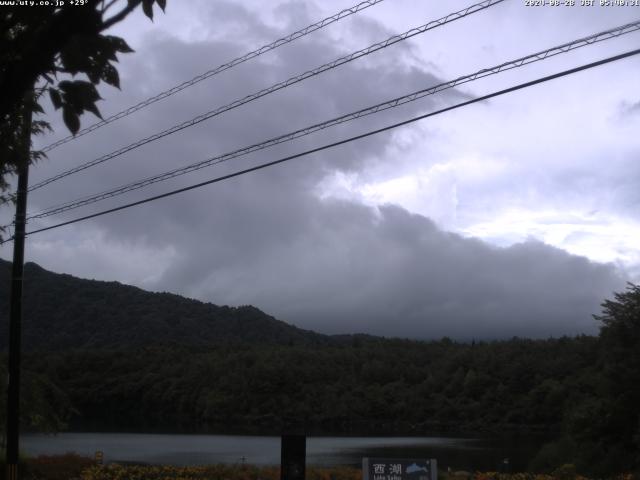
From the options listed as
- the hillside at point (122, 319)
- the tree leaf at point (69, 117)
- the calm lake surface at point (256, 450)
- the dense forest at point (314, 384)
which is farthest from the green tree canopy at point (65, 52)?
the hillside at point (122, 319)

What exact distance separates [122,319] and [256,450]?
66.0 m

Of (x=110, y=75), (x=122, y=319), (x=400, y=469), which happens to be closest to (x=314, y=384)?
(x=122, y=319)

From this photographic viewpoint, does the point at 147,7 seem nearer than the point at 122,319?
Yes

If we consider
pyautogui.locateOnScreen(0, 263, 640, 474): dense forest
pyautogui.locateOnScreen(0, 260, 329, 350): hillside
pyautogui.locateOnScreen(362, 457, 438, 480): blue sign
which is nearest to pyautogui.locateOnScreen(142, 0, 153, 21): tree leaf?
pyautogui.locateOnScreen(362, 457, 438, 480): blue sign

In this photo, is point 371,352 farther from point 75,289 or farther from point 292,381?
point 75,289

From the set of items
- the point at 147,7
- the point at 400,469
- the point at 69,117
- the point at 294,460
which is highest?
the point at 147,7

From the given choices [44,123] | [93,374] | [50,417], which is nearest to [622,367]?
[50,417]

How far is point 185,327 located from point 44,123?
97.7m

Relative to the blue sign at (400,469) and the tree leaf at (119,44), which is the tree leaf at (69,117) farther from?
the blue sign at (400,469)

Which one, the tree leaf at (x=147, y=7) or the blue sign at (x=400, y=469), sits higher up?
the tree leaf at (x=147, y=7)

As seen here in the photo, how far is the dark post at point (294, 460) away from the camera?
1199cm

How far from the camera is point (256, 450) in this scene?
40.1 m

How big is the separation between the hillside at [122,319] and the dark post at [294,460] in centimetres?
6808

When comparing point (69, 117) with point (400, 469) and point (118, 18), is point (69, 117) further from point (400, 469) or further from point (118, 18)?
point (400, 469)
